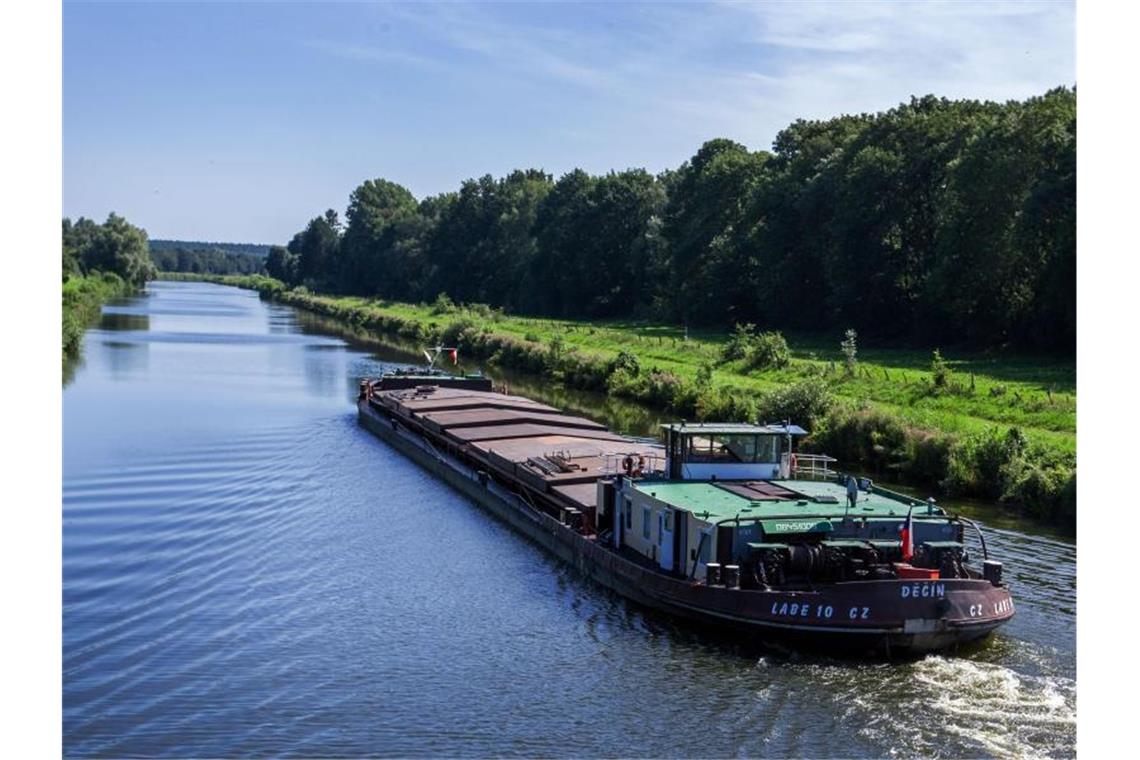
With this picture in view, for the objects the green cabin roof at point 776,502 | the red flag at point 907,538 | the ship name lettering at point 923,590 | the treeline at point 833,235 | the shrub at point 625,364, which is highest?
the treeline at point 833,235

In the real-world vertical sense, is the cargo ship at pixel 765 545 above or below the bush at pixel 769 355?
below

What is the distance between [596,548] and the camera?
25.3m

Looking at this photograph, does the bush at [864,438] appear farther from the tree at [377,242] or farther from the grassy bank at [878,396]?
the tree at [377,242]

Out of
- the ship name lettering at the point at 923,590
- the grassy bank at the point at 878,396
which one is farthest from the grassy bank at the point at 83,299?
the ship name lettering at the point at 923,590

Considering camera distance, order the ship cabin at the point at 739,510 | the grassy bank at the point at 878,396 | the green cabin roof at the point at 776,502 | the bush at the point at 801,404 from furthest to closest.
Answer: the bush at the point at 801,404
the grassy bank at the point at 878,396
the green cabin roof at the point at 776,502
the ship cabin at the point at 739,510

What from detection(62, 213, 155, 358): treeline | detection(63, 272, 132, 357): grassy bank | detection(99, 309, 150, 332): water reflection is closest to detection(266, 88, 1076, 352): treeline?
detection(99, 309, 150, 332): water reflection

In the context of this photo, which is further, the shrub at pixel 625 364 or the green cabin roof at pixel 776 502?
the shrub at pixel 625 364

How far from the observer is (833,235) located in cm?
7062

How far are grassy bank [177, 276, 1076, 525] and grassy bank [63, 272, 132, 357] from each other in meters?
24.4

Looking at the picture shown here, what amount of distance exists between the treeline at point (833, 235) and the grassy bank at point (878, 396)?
369 centimetres

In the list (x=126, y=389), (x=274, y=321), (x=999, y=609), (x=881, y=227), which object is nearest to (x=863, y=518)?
(x=999, y=609)

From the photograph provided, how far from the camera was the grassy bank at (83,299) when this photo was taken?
70.6m

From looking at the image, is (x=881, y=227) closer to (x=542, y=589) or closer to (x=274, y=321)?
(x=542, y=589)

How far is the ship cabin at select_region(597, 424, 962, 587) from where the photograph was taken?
70.2ft
